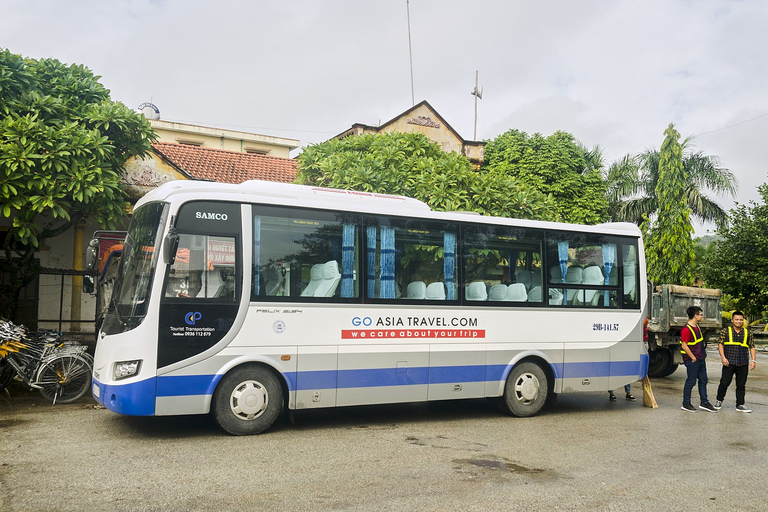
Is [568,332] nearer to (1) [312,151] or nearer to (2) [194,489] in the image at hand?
(2) [194,489]

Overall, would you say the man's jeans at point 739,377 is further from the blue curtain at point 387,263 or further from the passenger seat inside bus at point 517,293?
the blue curtain at point 387,263

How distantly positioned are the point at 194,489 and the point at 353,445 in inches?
93.0

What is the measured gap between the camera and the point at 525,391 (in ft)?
33.4

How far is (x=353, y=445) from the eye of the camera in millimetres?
7758

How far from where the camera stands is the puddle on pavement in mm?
6762

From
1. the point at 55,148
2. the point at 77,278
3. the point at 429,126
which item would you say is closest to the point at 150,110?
the point at 429,126

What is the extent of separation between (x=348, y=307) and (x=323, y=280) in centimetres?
48

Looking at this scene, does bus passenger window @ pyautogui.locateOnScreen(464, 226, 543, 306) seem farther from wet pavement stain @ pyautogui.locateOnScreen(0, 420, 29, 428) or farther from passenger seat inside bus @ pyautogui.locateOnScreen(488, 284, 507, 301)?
wet pavement stain @ pyautogui.locateOnScreen(0, 420, 29, 428)

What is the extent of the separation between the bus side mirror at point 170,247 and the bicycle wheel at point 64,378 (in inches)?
145

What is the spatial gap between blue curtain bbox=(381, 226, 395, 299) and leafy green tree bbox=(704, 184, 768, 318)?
89.2ft

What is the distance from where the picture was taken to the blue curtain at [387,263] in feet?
29.8

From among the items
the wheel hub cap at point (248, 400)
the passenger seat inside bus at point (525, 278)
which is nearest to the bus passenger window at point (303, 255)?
the wheel hub cap at point (248, 400)

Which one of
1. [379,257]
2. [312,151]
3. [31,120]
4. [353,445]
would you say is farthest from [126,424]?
[312,151]

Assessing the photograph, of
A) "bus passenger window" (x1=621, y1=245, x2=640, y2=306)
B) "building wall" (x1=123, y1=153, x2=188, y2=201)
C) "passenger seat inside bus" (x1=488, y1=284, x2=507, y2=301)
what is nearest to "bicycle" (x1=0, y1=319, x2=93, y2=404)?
"building wall" (x1=123, y1=153, x2=188, y2=201)
